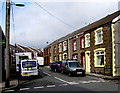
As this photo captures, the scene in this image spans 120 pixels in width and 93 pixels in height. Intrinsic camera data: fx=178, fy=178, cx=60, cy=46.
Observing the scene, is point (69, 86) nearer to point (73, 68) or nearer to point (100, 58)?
point (73, 68)

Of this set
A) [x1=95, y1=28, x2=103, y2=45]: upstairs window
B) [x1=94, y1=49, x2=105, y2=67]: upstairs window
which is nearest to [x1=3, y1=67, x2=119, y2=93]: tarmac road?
[x1=94, y1=49, x2=105, y2=67]: upstairs window

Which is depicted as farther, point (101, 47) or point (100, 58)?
point (100, 58)

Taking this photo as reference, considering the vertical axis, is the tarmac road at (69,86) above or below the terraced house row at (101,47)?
below

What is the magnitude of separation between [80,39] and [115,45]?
9.49 meters

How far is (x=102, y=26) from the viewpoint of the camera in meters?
21.0

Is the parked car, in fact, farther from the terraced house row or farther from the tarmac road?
the tarmac road

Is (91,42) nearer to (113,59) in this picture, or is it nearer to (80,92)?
(113,59)

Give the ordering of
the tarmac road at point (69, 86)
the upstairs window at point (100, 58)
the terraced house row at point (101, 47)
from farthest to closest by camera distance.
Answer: the upstairs window at point (100, 58), the terraced house row at point (101, 47), the tarmac road at point (69, 86)

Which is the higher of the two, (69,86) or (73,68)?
(73,68)

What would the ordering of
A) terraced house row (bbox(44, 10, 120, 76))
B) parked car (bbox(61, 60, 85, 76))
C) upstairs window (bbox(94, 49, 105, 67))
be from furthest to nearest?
upstairs window (bbox(94, 49, 105, 67))
parked car (bbox(61, 60, 85, 76))
terraced house row (bbox(44, 10, 120, 76))

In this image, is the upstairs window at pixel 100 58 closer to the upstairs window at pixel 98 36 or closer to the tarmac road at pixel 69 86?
the upstairs window at pixel 98 36

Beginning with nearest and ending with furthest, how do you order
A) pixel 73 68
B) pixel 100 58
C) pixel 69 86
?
pixel 69 86, pixel 73 68, pixel 100 58

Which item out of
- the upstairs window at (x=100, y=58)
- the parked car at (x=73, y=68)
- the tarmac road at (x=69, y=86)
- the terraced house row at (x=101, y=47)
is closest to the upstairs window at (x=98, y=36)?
the terraced house row at (x=101, y=47)

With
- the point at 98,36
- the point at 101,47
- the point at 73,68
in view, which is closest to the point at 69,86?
the point at 73,68
